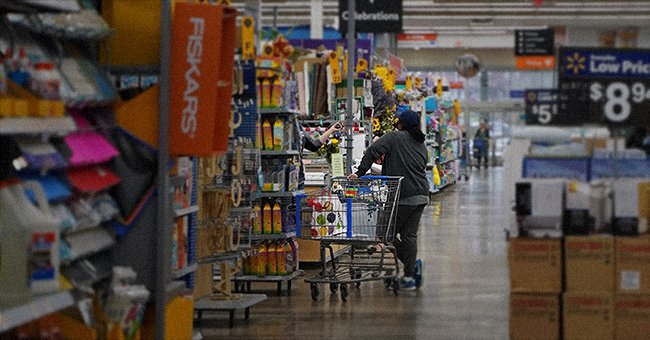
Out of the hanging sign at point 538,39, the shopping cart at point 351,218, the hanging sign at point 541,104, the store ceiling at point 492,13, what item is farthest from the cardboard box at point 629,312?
the store ceiling at point 492,13

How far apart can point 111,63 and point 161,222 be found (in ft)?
3.05

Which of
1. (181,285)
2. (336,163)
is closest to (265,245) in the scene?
(336,163)

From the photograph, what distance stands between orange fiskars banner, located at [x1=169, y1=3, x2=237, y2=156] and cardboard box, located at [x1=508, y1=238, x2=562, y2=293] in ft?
5.88

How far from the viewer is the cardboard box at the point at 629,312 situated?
6195 millimetres

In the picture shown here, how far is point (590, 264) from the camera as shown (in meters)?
6.20

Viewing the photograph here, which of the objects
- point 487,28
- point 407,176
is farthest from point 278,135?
point 487,28

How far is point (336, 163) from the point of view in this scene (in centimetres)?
1206

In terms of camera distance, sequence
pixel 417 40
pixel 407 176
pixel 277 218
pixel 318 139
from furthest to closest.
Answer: pixel 417 40
pixel 318 139
pixel 407 176
pixel 277 218

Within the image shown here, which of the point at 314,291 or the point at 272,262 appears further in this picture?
the point at 272,262

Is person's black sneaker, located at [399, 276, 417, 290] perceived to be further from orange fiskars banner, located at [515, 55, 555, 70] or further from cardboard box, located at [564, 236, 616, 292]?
orange fiskars banner, located at [515, 55, 555, 70]

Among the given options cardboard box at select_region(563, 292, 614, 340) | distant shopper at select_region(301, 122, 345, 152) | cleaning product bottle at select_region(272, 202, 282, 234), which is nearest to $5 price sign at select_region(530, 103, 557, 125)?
cardboard box at select_region(563, 292, 614, 340)

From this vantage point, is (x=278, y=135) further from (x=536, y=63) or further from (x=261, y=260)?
(x=536, y=63)

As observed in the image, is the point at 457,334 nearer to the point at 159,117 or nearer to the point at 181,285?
the point at 181,285

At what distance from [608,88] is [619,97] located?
80 millimetres
